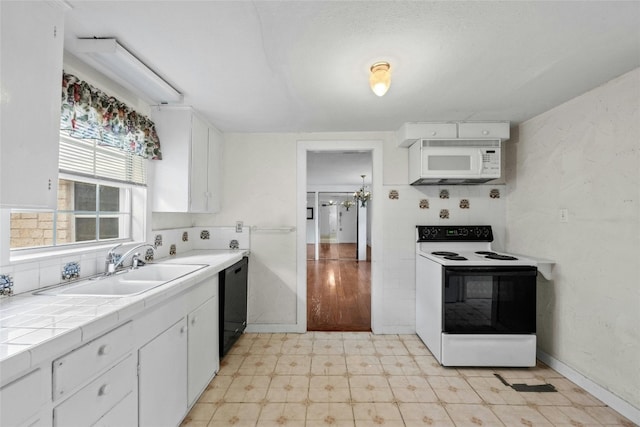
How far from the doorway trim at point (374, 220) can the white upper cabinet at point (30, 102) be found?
206 centimetres

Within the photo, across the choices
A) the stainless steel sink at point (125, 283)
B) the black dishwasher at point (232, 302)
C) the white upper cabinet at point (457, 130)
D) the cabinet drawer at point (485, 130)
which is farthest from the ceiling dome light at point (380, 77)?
the black dishwasher at point (232, 302)

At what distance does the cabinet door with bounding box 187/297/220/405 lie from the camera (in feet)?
5.79

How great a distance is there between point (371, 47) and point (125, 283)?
6.44 ft

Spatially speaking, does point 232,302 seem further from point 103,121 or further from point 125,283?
point 103,121

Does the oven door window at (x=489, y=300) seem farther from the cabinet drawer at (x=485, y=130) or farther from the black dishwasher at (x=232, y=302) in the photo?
the black dishwasher at (x=232, y=302)

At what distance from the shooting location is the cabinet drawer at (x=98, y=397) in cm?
92

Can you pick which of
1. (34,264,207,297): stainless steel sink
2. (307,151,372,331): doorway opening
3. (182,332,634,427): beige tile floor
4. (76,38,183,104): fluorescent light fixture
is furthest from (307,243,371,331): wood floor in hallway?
(76,38,183,104): fluorescent light fixture

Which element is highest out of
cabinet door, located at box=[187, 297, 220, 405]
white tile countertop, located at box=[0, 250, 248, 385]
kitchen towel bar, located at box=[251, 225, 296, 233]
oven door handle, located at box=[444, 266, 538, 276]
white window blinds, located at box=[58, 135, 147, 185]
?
white window blinds, located at box=[58, 135, 147, 185]

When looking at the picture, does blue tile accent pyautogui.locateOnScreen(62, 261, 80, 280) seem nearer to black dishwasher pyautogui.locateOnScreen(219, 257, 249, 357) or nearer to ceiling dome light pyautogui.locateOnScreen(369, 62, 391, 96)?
black dishwasher pyautogui.locateOnScreen(219, 257, 249, 357)

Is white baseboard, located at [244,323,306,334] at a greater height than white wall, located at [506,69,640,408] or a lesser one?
lesser

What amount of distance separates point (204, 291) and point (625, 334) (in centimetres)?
271

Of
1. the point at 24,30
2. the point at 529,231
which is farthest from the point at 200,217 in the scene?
the point at 529,231

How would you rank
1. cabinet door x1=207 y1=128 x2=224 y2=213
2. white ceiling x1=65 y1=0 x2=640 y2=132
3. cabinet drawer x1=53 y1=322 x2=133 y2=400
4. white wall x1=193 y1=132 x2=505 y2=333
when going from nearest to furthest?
cabinet drawer x1=53 y1=322 x2=133 y2=400 < white ceiling x1=65 y1=0 x2=640 y2=132 < cabinet door x1=207 y1=128 x2=224 y2=213 < white wall x1=193 y1=132 x2=505 y2=333

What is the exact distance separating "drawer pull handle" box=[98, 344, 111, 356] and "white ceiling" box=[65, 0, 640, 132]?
140 centimetres
